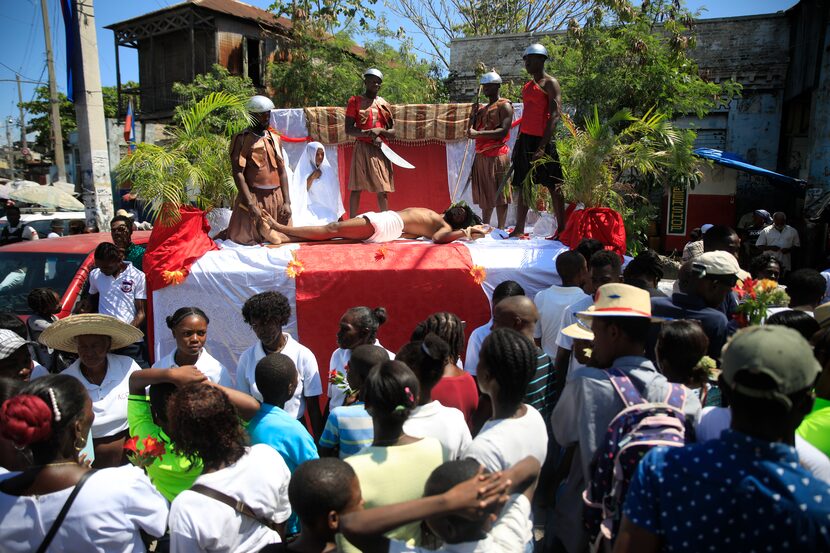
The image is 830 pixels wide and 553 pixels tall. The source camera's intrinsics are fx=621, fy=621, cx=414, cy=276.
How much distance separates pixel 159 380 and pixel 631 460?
89.0 inches

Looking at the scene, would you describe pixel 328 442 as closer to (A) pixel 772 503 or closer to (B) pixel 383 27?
(A) pixel 772 503

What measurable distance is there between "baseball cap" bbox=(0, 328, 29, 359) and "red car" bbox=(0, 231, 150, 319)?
7.15 feet

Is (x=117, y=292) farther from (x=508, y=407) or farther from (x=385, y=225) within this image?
(x=508, y=407)

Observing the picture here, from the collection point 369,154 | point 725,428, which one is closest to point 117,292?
point 369,154

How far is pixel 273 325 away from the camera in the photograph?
376 centimetres

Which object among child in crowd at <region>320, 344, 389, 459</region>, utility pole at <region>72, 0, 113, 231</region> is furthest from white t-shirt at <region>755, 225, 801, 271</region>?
utility pole at <region>72, 0, 113, 231</region>

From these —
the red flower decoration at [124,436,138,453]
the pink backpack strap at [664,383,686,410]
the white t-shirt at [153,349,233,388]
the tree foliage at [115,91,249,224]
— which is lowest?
the red flower decoration at [124,436,138,453]

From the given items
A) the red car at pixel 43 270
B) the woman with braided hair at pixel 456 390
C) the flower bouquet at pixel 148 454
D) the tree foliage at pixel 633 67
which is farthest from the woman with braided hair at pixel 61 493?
the tree foliage at pixel 633 67

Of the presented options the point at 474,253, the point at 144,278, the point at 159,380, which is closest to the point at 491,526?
the point at 159,380

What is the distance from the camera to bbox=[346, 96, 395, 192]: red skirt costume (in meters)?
6.98

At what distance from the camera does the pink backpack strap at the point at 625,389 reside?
7.27 ft

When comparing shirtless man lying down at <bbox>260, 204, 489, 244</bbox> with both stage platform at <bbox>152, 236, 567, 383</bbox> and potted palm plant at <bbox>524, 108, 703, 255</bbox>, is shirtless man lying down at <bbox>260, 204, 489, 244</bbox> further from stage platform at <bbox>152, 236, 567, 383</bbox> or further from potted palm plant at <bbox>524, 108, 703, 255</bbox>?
potted palm plant at <bbox>524, 108, 703, 255</bbox>

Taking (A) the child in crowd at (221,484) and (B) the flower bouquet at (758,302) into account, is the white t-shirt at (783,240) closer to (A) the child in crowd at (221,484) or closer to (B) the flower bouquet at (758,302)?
(B) the flower bouquet at (758,302)

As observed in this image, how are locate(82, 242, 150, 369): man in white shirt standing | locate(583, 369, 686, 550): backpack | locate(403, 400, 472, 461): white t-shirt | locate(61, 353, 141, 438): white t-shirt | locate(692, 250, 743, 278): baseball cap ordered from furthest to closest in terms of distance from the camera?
1. locate(82, 242, 150, 369): man in white shirt standing
2. locate(692, 250, 743, 278): baseball cap
3. locate(61, 353, 141, 438): white t-shirt
4. locate(403, 400, 472, 461): white t-shirt
5. locate(583, 369, 686, 550): backpack
